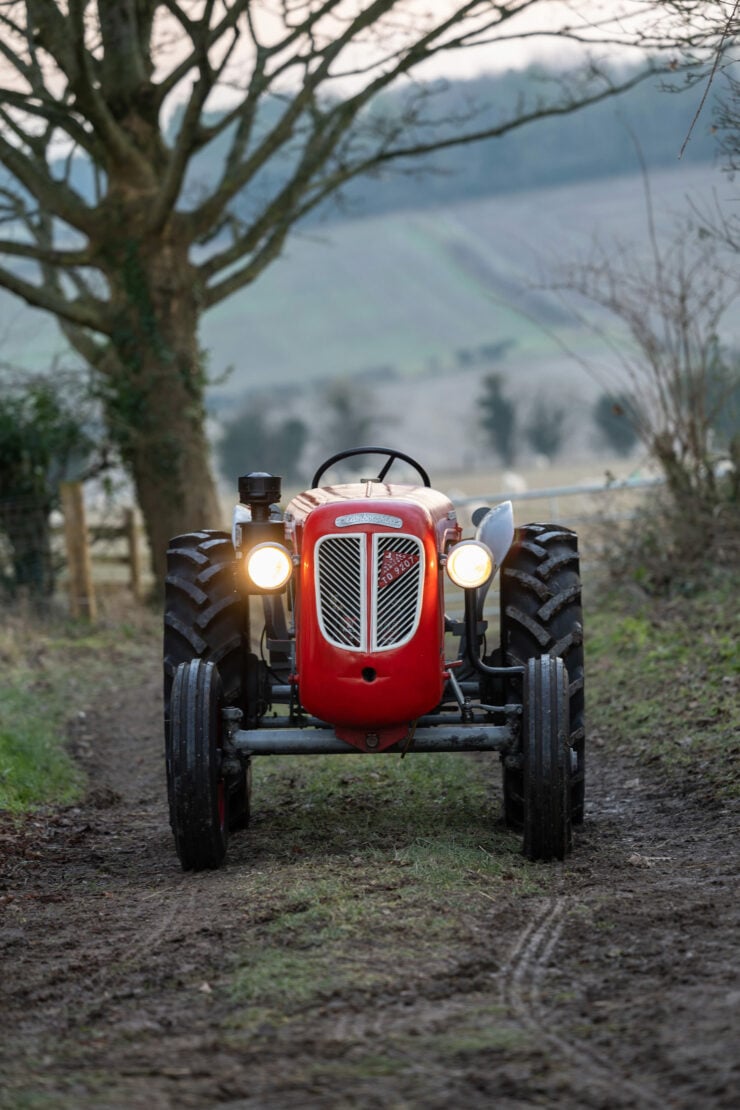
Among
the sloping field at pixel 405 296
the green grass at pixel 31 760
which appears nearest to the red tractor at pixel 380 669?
the green grass at pixel 31 760

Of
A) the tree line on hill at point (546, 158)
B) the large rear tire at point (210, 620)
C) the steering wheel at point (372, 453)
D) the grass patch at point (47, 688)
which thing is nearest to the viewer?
the steering wheel at point (372, 453)

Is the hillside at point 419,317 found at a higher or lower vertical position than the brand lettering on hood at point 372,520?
higher

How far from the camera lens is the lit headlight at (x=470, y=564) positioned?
5840 millimetres

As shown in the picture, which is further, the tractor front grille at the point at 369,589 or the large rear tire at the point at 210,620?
the large rear tire at the point at 210,620

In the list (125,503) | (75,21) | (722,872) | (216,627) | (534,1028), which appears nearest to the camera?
(534,1028)

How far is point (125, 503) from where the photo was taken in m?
18.0

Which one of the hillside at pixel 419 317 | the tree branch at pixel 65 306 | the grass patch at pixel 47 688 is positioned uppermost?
the hillside at pixel 419 317

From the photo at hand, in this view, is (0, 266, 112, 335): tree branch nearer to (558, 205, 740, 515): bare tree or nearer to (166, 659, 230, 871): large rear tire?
(558, 205, 740, 515): bare tree

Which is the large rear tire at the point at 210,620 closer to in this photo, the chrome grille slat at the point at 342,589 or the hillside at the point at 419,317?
the chrome grille slat at the point at 342,589

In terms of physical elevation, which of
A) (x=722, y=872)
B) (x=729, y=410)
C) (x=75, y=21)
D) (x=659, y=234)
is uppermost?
(x=75, y=21)

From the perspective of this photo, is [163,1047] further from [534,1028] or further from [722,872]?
[722,872]

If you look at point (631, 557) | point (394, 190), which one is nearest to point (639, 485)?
point (631, 557)

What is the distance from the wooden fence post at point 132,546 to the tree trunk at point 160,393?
410mm

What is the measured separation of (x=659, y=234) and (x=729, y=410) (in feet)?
5.57
